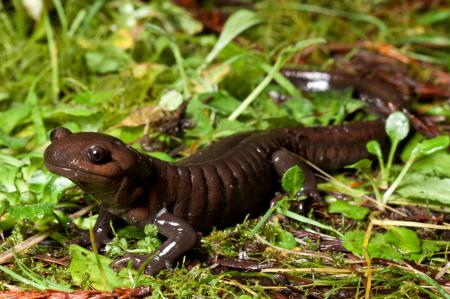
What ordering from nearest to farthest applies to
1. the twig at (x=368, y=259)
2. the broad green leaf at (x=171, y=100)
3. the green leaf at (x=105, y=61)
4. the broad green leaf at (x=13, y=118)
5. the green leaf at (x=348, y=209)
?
the twig at (x=368, y=259) < the green leaf at (x=348, y=209) < the broad green leaf at (x=13, y=118) < the broad green leaf at (x=171, y=100) < the green leaf at (x=105, y=61)

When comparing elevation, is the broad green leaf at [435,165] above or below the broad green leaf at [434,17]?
below

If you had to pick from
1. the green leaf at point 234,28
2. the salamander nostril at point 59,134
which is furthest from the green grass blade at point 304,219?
the green leaf at point 234,28

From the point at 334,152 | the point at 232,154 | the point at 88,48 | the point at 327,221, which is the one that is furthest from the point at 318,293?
the point at 88,48

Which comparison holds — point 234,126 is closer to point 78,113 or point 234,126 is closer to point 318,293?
point 78,113

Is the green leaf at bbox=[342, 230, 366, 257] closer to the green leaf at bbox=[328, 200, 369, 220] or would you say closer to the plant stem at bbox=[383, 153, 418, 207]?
the green leaf at bbox=[328, 200, 369, 220]

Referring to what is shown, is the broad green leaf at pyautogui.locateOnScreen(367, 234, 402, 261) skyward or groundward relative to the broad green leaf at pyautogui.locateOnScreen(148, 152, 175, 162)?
groundward

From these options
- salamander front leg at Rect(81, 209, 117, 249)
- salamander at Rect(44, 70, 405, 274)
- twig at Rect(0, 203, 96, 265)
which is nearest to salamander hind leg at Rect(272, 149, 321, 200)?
salamander at Rect(44, 70, 405, 274)

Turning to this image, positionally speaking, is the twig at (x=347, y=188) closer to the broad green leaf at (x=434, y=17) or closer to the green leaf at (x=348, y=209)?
the green leaf at (x=348, y=209)
